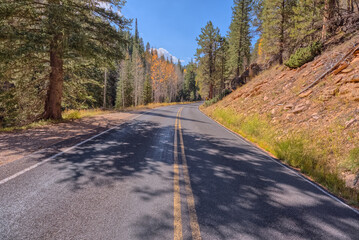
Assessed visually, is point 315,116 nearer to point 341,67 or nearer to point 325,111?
point 325,111

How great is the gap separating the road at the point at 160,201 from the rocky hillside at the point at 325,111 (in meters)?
1.78

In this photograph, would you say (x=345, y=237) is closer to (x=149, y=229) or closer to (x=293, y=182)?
(x=293, y=182)

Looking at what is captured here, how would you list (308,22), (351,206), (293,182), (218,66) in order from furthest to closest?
1. (218,66)
2. (308,22)
3. (293,182)
4. (351,206)

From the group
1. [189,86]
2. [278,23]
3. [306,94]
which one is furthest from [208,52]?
[189,86]

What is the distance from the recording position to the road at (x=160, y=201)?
8.03 ft

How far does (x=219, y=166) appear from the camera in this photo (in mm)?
4910

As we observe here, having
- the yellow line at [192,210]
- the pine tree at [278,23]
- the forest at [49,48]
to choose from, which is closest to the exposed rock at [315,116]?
the yellow line at [192,210]

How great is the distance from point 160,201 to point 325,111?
8752 millimetres

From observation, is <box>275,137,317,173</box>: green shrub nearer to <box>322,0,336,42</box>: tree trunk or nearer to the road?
the road

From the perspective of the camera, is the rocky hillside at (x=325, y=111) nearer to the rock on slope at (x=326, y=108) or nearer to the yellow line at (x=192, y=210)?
the rock on slope at (x=326, y=108)

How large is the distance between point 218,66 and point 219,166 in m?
36.4

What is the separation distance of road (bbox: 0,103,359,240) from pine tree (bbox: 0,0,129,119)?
612 centimetres

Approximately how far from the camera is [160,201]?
3.12m

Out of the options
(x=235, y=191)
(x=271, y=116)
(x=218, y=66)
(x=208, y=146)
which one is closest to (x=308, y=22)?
(x=271, y=116)
